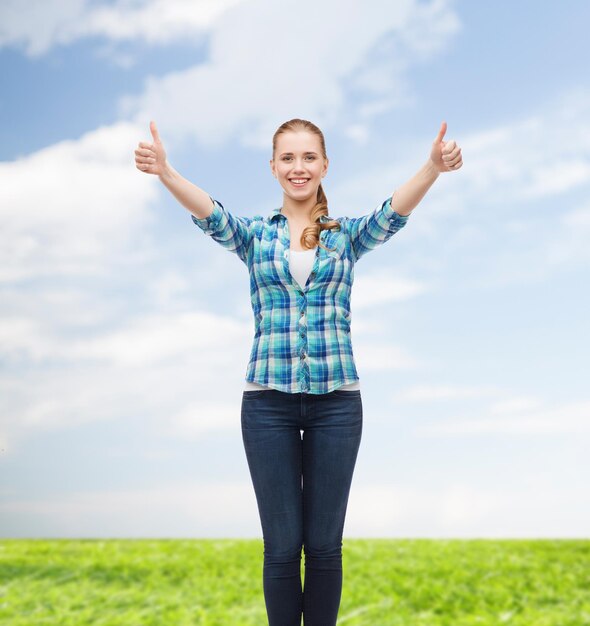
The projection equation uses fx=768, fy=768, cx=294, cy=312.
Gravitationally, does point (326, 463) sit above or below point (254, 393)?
below

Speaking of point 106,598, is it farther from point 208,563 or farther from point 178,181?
point 178,181

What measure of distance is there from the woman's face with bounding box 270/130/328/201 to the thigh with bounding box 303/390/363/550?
723 millimetres

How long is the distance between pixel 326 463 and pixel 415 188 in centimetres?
95

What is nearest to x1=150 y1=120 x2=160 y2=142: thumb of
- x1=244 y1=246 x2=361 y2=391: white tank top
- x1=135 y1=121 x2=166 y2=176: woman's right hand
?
x1=135 y1=121 x2=166 y2=176: woman's right hand

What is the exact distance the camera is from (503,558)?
581 centimetres

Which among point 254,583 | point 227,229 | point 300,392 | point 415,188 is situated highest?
point 415,188

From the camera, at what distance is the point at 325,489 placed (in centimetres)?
245

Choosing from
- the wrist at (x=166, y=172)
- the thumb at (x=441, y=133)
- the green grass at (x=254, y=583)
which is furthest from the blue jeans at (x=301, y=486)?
the green grass at (x=254, y=583)

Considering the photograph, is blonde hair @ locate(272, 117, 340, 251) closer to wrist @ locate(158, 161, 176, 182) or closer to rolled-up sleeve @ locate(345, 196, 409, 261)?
rolled-up sleeve @ locate(345, 196, 409, 261)

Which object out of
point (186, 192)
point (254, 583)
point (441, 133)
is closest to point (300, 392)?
point (186, 192)

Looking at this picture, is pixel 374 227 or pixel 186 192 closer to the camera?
pixel 186 192

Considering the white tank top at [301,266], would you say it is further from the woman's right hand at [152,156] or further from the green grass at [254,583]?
the green grass at [254,583]

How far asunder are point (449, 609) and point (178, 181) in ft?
11.8

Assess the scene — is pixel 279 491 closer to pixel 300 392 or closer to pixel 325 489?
pixel 325 489
